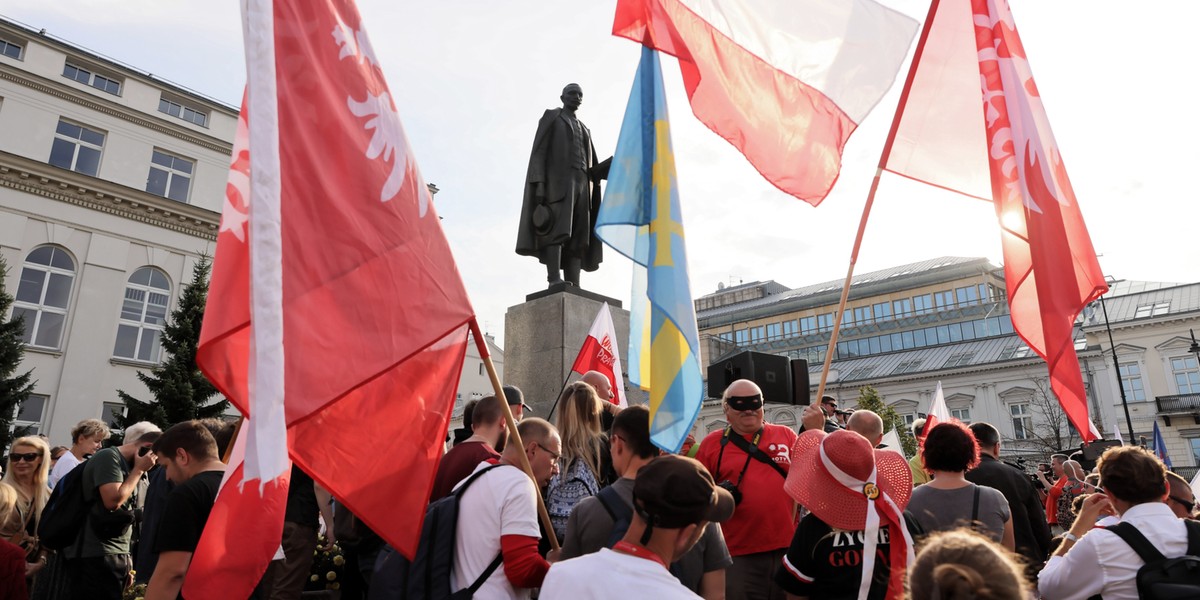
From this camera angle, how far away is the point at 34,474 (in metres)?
5.48

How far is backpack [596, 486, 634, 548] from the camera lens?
2.88 metres

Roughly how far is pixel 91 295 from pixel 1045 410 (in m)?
49.9

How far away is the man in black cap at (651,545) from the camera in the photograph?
6.49 feet

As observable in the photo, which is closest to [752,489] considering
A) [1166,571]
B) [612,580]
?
[1166,571]

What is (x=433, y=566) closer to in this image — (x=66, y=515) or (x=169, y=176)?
(x=66, y=515)

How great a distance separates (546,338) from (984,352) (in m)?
52.0

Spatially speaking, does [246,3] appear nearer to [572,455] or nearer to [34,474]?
[572,455]

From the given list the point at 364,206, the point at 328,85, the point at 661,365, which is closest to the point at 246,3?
the point at 328,85

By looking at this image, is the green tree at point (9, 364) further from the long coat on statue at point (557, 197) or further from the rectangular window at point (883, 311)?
the rectangular window at point (883, 311)

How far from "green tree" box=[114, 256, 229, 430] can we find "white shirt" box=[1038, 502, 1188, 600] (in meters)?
24.9

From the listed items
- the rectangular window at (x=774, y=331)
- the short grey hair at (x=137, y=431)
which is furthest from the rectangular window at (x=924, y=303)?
the short grey hair at (x=137, y=431)

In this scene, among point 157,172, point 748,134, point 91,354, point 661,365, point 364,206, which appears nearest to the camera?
point 364,206

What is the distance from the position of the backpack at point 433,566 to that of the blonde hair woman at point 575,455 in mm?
926

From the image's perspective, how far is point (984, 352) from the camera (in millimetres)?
51969
